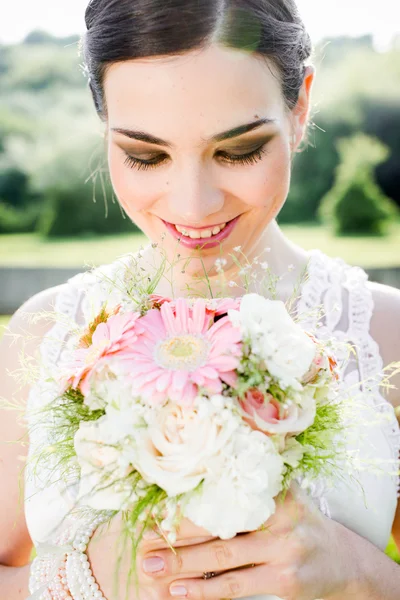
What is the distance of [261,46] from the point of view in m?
1.95

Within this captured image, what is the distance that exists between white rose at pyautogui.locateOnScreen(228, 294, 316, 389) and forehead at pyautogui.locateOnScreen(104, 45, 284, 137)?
0.65m

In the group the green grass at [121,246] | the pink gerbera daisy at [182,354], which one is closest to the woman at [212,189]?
the pink gerbera daisy at [182,354]

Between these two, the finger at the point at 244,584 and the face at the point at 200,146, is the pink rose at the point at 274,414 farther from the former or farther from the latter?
the face at the point at 200,146

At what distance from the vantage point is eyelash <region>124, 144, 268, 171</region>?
6.46 ft

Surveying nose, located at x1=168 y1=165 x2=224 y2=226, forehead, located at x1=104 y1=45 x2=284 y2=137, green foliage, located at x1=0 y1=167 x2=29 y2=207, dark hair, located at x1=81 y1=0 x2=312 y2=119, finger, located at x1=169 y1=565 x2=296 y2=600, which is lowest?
green foliage, located at x1=0 y1=167 x2=29 y2=207

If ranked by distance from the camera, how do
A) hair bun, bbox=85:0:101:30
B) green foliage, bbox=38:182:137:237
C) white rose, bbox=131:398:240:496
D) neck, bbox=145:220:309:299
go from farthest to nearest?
green foliage, bbox=38:182:137:237
neck, bbox=145:220:309:299
hair bun, bbox=85:0:101:30
white rose, bbox=131:398:240:496

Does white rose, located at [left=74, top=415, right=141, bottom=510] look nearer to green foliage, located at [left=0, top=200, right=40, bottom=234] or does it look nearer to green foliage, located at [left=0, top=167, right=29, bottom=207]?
green foliage, located at [left=0, top=200, right=40, bottom=234]

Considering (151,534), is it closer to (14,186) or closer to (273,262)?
(273,262)

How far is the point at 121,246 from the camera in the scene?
21.6m

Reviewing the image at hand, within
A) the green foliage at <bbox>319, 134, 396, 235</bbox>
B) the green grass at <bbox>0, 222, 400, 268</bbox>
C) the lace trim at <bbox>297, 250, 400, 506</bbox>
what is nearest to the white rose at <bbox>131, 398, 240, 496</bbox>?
the lace trim at <bbox>297, 250, 400, 506</bbox>

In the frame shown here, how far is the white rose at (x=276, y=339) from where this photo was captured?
133 cm

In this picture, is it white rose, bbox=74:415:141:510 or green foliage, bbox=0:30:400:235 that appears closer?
white rose, bbox=74:415:141:510

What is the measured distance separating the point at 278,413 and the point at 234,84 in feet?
3.04

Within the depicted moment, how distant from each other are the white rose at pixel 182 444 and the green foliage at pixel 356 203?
22.7 metres
